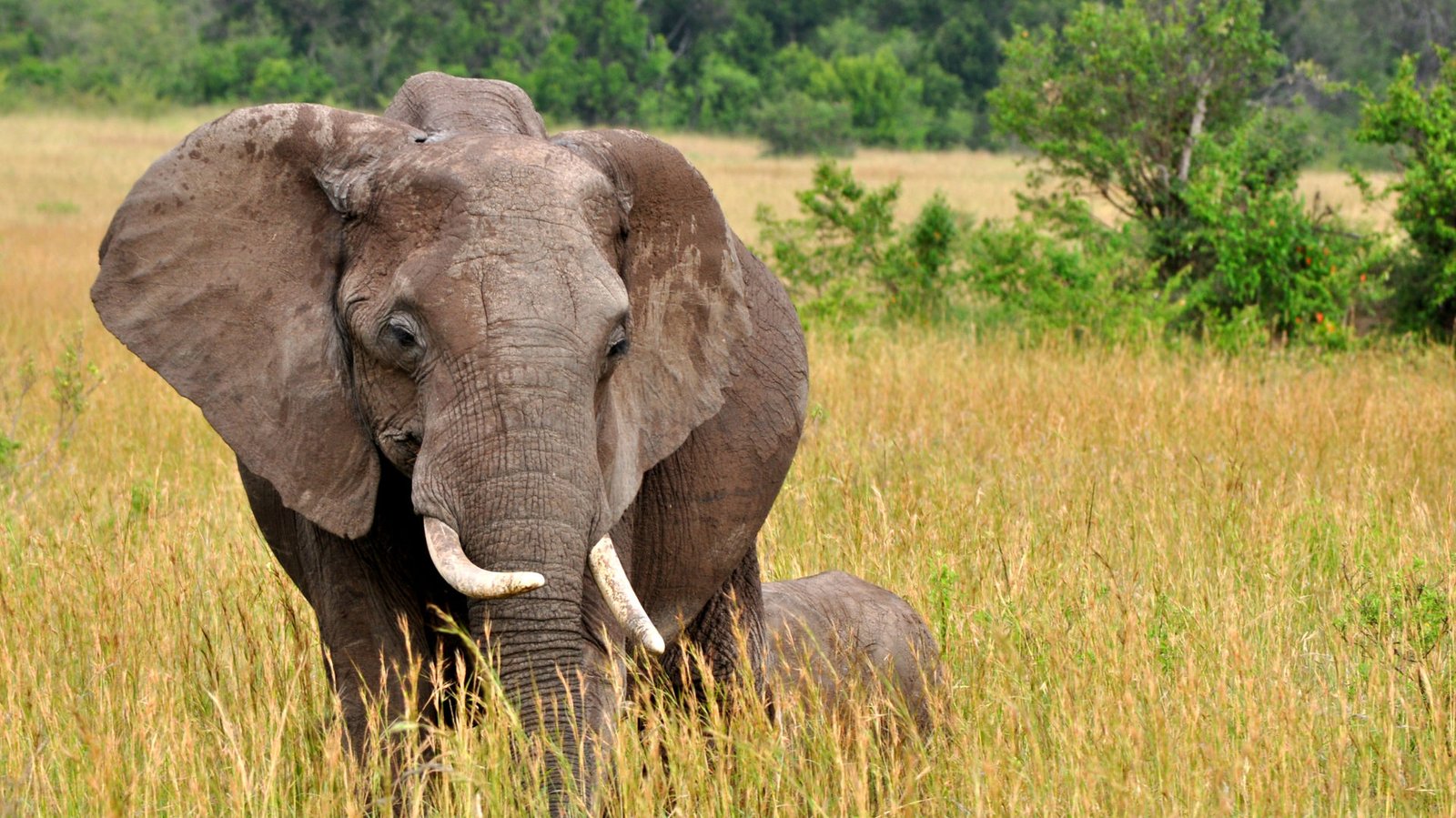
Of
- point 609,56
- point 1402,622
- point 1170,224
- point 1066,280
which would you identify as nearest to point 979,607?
point 1402,622

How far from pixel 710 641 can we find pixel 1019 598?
1.03m

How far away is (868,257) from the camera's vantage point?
12961mm

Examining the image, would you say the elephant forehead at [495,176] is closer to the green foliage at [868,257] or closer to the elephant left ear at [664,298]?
the elephant left ear at [664,298]

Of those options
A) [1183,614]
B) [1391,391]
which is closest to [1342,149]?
[1391,391]

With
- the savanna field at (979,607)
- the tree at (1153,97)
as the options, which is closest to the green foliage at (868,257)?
the tree at (1153,97)

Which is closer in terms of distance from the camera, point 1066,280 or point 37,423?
point 37,423

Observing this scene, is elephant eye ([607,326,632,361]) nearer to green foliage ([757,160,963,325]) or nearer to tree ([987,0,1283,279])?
green foliage ([757,160,963,325])

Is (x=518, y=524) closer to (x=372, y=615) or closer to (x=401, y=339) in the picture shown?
(x=401, y=339)

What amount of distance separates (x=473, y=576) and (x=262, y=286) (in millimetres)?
940

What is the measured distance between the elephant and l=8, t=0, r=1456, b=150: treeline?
39.2m

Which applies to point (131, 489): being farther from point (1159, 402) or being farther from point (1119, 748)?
point (1159, 402)

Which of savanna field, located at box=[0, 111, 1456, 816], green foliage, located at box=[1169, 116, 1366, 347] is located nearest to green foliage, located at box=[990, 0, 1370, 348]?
green foliage, located at box=[1169, 116, 1366, 347]

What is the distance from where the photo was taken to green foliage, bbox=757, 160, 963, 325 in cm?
1233

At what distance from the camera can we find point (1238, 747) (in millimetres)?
3857
